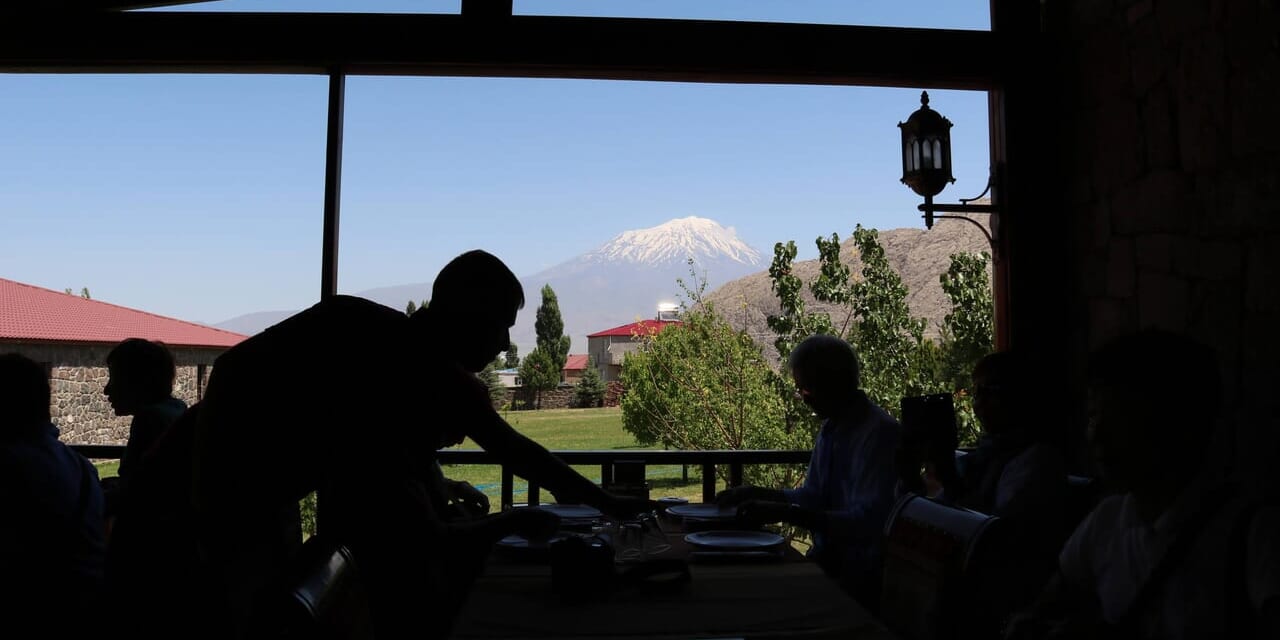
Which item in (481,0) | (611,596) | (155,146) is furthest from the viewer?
(155,146)

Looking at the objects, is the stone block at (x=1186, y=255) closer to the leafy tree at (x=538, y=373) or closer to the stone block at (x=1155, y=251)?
the stone block at (x=1155, y=251)

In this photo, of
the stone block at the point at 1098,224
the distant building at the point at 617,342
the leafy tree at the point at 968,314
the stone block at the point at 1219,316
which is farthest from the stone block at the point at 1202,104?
the distant building at the point at 617,342

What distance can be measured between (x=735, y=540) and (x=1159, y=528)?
35.1 inches

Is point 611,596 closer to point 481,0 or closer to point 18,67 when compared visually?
point 481,0

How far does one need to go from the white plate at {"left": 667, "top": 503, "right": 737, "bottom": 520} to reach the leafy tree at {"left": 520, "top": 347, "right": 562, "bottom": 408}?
107 feet

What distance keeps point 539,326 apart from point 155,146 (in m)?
16.5

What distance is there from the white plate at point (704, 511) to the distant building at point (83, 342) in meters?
16.4

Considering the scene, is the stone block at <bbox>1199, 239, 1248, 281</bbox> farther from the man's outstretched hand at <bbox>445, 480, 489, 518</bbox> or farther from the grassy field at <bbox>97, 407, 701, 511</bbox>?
the grassy field at <bbox>97, 407, 701, 511</bbox>

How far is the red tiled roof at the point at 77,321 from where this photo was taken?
62.4 feet

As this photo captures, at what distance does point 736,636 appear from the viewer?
50.3 inches

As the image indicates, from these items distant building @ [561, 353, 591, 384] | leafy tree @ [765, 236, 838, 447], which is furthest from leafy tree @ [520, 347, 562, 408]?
leafy tree @ [765, 236, 838, 447]

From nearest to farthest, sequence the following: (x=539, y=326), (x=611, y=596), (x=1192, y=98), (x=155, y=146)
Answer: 1. (x=611, y=596)
2. (x=1192, y=98)
3. (x=155, y=146)
4. (x=539, y=326)

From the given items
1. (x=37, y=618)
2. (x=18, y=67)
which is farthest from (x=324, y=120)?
(x=37, y=618)

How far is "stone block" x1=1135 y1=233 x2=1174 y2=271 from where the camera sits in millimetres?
2672
